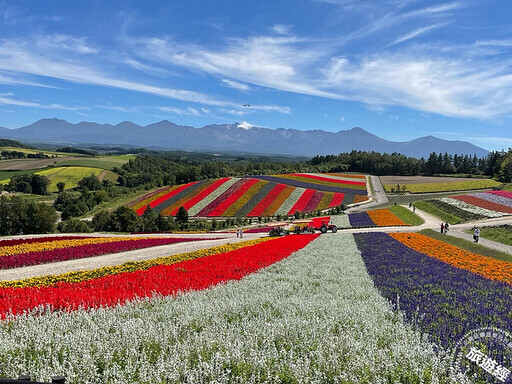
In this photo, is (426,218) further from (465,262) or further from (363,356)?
(363,356)

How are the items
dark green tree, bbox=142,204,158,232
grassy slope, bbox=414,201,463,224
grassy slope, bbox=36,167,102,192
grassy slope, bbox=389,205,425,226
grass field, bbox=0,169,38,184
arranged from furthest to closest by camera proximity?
grassy slope, bbox=36,167,102,192 < grass field, bbox=0,169,38,184 < dark green tree, bbox=142,204,158,232 < grassy slope, bbox=414,201,463,224 < grassy slope, bbox=389,205,425,226

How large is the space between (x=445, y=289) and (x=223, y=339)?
8129 mm

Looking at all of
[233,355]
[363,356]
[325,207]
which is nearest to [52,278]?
[233,355]

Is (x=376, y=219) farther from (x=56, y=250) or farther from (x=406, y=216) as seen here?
(x=56, y=250)

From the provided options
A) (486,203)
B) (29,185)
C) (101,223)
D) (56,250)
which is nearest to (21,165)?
(29,185)

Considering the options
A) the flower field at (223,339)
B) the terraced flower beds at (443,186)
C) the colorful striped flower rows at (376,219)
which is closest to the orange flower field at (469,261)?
the flower field at (223,339)

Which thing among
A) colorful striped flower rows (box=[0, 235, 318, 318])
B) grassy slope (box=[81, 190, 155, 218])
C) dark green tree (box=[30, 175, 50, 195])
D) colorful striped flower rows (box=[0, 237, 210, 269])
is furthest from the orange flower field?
dark green tree (box=[30, 175, 50, 195])

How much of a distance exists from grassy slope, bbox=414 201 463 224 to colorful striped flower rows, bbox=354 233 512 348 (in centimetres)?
3107

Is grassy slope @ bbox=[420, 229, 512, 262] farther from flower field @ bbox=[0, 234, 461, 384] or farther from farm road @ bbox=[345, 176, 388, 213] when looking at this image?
farm road @ bbox=[345, 176, 388, 213]

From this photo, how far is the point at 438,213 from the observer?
5197cm

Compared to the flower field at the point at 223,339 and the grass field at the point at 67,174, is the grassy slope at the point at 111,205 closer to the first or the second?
the grass field at the point at 67,174

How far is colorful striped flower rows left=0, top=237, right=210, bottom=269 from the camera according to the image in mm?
19703

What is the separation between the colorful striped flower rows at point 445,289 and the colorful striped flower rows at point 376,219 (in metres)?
24.7

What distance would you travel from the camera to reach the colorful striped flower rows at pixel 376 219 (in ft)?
146
